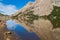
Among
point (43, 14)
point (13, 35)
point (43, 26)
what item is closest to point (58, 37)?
point (43, 26)

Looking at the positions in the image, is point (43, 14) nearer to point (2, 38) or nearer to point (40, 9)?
point (40, 9)

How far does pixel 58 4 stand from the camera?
138 inches

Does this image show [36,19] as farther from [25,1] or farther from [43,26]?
[25,1]

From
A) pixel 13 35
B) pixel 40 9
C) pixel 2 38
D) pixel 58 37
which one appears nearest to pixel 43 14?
pixel 40 9

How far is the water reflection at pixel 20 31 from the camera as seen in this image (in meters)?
3.43

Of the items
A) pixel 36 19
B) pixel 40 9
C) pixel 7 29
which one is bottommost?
pixel 7 29

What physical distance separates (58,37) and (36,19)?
0.71 m

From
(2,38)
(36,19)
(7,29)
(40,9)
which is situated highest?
(40,9)

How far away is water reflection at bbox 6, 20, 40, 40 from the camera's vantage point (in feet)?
11.3

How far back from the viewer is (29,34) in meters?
3.45

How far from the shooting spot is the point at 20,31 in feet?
11.3

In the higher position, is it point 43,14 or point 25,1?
point 25,1

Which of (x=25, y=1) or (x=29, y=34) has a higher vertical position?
(x=25, y=1)

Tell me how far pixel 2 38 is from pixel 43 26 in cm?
107
